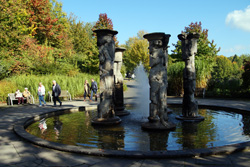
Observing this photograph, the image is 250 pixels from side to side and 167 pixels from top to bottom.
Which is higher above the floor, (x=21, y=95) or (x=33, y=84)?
(x=33, y=84)

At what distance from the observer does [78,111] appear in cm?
1152

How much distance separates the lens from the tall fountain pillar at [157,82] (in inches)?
267

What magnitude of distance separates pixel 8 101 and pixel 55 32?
65.8 feet

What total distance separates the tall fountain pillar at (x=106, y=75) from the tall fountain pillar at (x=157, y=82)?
1.61 metres

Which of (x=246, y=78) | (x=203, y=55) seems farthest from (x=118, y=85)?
(x=203, y=55)

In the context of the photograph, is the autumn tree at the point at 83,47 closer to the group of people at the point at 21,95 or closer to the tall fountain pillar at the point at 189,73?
the group of people at the point at 21,95

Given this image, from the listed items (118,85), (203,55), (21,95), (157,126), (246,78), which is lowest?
(157,126)

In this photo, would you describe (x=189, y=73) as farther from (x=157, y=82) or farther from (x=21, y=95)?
(x=21, y=95)

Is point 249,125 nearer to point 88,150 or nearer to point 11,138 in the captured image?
point 88,150

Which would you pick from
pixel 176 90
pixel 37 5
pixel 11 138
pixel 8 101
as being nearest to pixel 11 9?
pixel 37 5

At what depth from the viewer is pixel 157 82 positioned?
271 inches

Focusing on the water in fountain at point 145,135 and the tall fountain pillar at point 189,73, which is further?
the tall fountain pillar at point 189,73

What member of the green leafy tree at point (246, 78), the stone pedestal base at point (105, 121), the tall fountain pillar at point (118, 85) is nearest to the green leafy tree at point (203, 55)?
the green leafy tree at point (246, 78)

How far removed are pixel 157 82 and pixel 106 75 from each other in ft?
6.60
